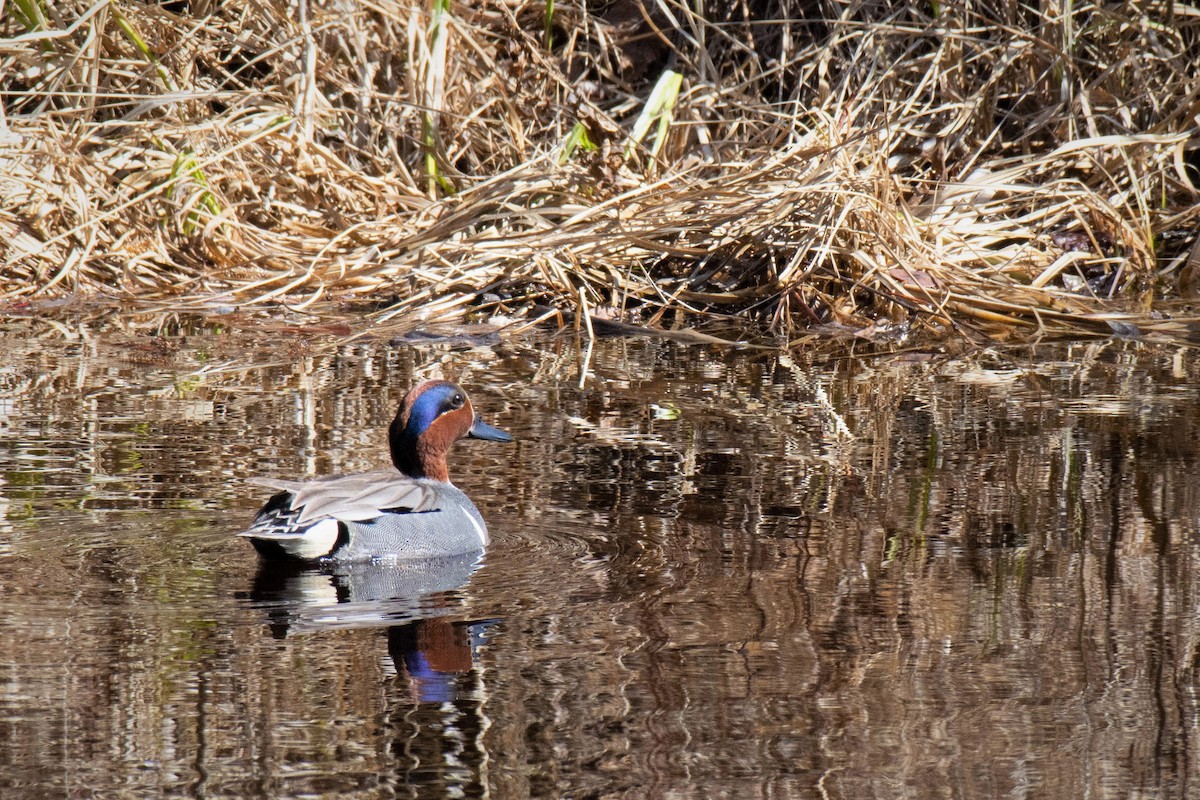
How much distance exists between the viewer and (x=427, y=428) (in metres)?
4.50

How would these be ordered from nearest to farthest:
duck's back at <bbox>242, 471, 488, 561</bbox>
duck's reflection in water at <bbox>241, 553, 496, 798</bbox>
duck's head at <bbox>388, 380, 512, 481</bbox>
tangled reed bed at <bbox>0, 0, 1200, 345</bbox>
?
duck's reflection in water at <bbox>241, 553, 496, 798</bbox>, duck's back at <bbox>242, 471, 488, 561</bbox>, duck's head at <bbox>388, 380, 512, 481</bbox>, tangled reed bed at <bbox>0, 0, 1200, 345</bbox>

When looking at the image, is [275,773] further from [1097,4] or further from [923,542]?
[1097,4]

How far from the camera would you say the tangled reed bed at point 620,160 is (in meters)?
7.34

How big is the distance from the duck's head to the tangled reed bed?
8.56ft

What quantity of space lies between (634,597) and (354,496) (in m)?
0.83

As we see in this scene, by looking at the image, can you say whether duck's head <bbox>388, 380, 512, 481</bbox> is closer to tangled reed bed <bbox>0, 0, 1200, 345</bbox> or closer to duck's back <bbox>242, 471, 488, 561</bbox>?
duck's back <bbox>242, 471, 488, 561</bbox>

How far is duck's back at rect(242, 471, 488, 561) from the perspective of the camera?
381 centimetres

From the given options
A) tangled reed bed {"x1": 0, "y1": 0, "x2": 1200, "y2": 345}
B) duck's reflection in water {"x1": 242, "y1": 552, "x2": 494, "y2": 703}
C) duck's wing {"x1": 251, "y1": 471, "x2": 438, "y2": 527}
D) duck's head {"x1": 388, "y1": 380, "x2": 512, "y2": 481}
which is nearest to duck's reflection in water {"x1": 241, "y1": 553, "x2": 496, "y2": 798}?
duck's reflection in water {"x1": 242, "y1": 552, "x2": 494, "y2": 703}

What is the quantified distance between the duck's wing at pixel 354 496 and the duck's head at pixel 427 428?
0.20 metres

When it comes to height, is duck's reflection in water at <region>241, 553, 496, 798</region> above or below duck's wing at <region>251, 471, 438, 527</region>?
below

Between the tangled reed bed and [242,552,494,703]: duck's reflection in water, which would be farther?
the tangled reed bed

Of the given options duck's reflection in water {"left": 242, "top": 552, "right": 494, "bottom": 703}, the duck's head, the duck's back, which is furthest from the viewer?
the duck's head

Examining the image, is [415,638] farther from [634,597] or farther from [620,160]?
[620,160]

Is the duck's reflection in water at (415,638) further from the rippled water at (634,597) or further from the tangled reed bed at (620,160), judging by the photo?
the tangled reed bed at (620,160)
